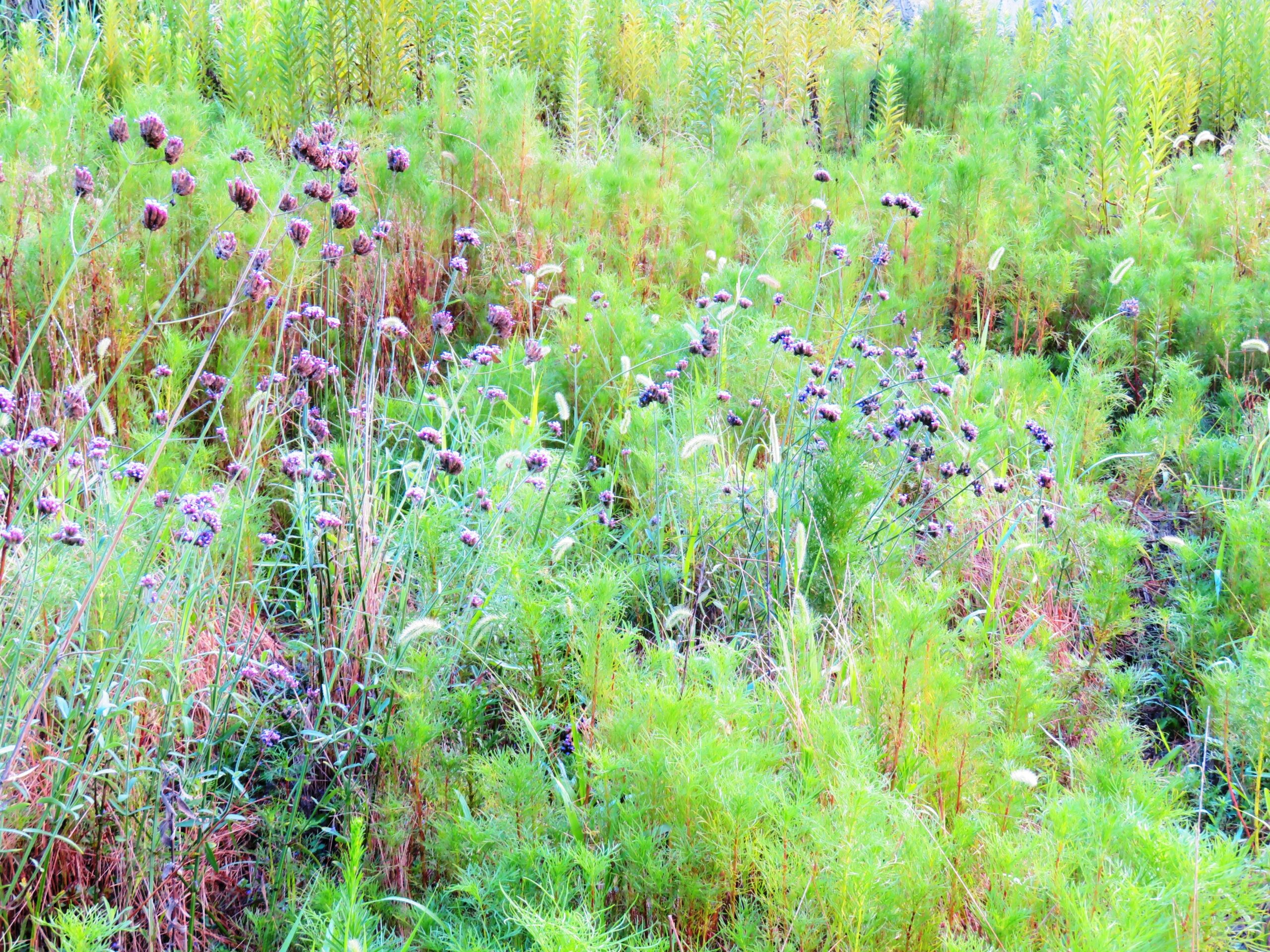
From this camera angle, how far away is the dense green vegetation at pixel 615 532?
1454 millimetres

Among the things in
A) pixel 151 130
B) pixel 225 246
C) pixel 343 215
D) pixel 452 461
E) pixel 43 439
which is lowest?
pixel 452 461

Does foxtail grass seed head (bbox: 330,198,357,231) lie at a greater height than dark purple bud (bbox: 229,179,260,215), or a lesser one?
lesser

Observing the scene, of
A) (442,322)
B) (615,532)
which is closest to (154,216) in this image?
(442,322)

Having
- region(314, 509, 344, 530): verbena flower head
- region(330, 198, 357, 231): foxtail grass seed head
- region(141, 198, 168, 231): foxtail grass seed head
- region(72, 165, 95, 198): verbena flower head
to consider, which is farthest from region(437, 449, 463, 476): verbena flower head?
region(72, 165, 95, 198): verbena flower head

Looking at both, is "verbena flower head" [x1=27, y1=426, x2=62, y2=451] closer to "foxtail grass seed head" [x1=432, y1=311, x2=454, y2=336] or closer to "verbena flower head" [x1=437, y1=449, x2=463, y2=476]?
"verbena flower head" [x1=437, y1=449, x2=463, y2=476]

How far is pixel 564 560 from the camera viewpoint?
2441mm

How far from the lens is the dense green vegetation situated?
145 cm

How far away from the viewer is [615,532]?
9.22 feet

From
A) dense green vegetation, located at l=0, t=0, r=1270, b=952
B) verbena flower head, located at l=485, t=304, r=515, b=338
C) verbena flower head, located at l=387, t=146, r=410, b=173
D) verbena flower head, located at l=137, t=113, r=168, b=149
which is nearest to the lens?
dense green vegetation, located at l=0, t=0, r=1270, b=952

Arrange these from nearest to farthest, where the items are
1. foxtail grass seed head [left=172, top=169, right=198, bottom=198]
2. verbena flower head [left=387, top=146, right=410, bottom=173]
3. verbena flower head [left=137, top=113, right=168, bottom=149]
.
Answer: foxtail grass seed head [left=172, top=169, right=198, bottom=198], verbena flower head [left=137, top=113, right=168, bottom=149], verbena flower head [left=387, top=146, right=410, bottom=173]

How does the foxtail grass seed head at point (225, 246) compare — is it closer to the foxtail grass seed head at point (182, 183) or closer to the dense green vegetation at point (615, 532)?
the dense green vegetation at point (615, 532)

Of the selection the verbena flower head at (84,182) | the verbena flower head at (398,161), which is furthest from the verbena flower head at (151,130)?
the verbena flower head at (398,161)

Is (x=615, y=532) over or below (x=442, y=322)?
below

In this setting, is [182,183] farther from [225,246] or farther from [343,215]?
[225,246]
